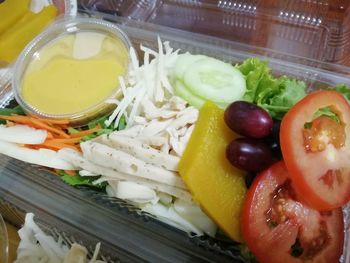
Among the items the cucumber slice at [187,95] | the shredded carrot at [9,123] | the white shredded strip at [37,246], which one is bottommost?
the white shredded strip at [37,246]

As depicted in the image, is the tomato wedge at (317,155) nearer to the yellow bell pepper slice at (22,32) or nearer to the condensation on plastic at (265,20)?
the condensation on plastic at (265,20)

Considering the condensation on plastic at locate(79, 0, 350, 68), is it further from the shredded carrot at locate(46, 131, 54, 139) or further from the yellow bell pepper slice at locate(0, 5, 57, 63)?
the shredded carrot at locate(46, 131, 54, 139)

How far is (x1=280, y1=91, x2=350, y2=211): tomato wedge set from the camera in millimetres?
1067

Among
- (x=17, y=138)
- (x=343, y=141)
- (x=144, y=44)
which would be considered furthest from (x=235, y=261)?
(x=144, y=44)

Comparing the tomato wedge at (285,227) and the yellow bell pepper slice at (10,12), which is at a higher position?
the yellow bell pepper slice at (10,12)

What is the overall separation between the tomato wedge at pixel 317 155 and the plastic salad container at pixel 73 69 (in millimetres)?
801

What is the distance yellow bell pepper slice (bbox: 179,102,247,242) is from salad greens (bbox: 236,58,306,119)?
8.1 inches

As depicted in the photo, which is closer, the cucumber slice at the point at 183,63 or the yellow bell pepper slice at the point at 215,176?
the yellow bell pepper slice at the point at 215,176

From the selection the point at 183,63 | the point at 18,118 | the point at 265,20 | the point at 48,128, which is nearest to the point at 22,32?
the point at 18,118

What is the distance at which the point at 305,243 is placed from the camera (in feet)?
3.63

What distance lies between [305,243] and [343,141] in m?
0.29

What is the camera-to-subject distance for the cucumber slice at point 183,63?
1.52m

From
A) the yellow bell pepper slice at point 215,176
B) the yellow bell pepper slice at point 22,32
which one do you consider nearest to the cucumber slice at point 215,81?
the yellow bell pepper slice at point 215,176

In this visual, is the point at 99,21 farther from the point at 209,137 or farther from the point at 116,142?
the point at 209,137
